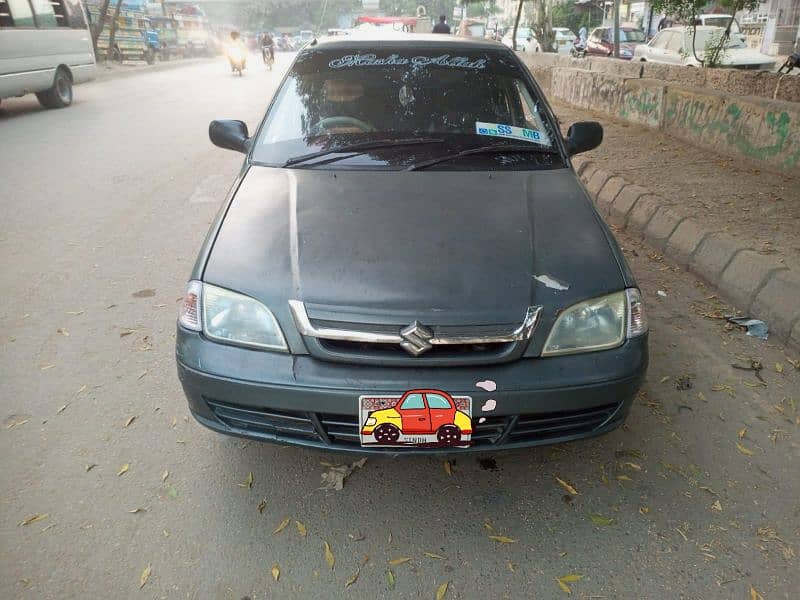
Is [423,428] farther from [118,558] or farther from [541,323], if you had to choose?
[118,558]

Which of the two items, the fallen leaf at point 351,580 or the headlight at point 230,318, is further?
the headlight at point 230,318

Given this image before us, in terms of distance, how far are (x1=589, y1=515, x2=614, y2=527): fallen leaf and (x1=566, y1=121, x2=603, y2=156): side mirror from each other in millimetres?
1890

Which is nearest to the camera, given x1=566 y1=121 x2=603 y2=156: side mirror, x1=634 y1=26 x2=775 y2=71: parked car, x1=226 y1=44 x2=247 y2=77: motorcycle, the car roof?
x1=566 y1=121 x2=603 y2=156: side mirror

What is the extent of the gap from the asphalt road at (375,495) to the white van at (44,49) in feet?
30.7

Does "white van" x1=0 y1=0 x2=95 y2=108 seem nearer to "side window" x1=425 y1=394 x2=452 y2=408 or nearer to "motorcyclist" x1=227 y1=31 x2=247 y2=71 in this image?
"motorcyclist" x1=227 y1=31 x2=247 y2=71

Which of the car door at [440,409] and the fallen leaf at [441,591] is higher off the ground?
the car door at [440,409]

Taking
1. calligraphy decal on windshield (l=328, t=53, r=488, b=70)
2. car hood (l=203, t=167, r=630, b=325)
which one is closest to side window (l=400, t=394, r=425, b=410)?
car hood (l=203, t=167, r=630, b=325)

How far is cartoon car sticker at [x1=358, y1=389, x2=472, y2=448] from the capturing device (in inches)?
74.5

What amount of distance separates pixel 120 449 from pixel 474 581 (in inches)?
60.8

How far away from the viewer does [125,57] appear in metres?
28.8

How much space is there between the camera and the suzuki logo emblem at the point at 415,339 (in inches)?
74.0

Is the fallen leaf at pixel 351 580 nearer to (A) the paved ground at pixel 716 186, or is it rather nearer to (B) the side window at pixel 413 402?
(B) the side window at pixel 413 402

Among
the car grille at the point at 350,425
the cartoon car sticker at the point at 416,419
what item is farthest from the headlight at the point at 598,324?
the cartoon car sticker at the point at 416,419

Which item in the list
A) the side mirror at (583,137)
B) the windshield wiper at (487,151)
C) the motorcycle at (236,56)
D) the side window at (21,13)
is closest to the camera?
the windshield wiper at (487,151)
